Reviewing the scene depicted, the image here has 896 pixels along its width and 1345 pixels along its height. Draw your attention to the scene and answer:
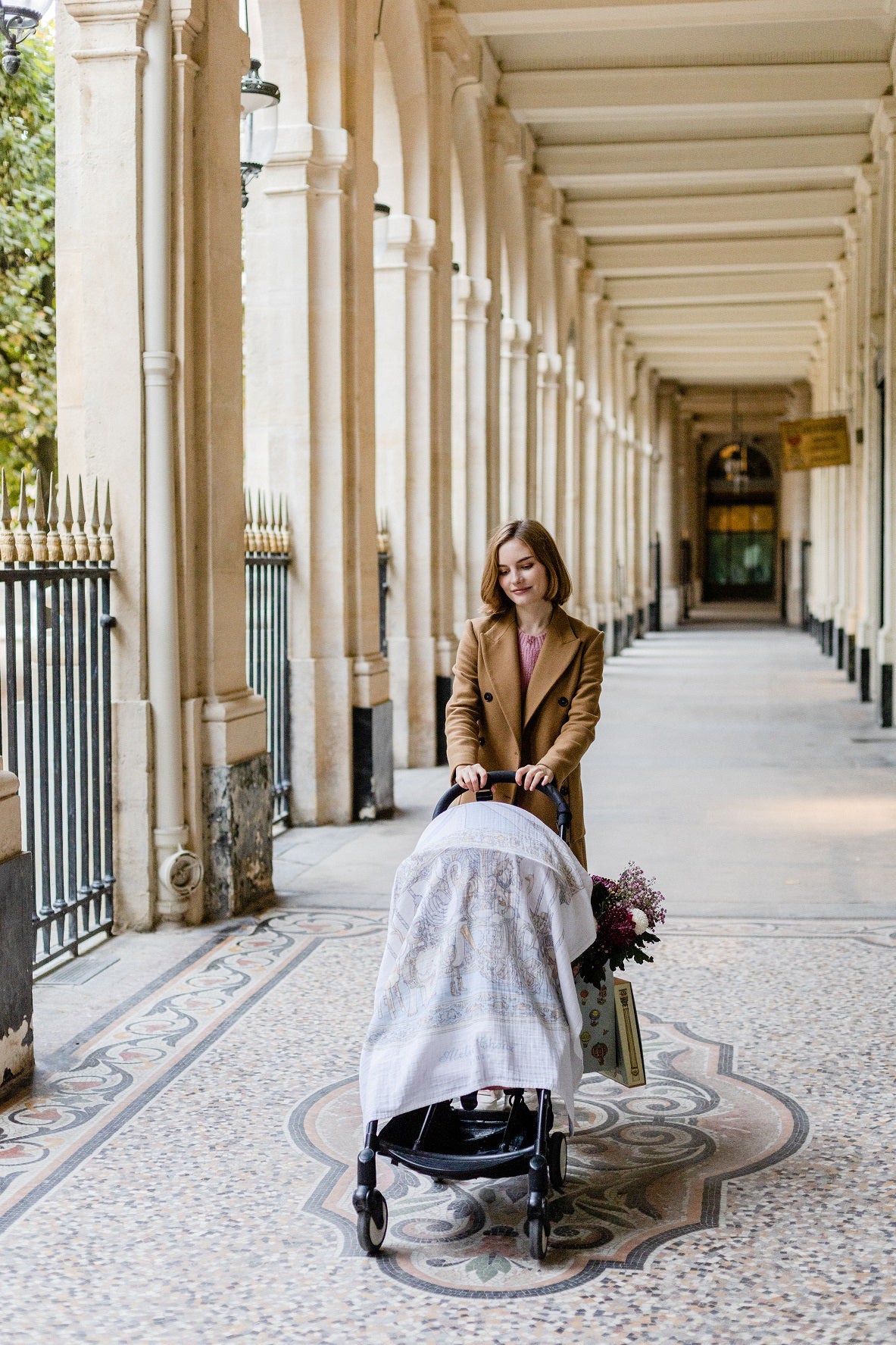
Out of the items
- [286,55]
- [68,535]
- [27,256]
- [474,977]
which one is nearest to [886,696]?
[286,55]

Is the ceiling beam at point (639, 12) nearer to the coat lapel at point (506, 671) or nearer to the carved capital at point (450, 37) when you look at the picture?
the carved capital at point (450, 37)

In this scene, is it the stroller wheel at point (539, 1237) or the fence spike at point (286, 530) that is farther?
the fence spike at point (286, 530)

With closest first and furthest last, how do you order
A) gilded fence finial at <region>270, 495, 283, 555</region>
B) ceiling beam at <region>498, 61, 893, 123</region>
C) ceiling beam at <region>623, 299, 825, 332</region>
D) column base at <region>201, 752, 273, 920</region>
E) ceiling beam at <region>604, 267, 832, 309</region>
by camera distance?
column base at <region>201, 752, 273, 920</region> → gilded fence finial at <region>270, 495, 283, 555</region> → ceiling beam at <region>498, 61, 893, 123</region> → ceiling beam at <region>604, 267, 832, 309</region> → ceiling beam at <region>623, 299, 825, 332</region>

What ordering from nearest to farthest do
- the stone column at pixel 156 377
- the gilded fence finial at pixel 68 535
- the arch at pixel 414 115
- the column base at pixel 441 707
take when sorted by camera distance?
the gilded fence finial at pixel 68 535 → the stone column at pixel 156 377 → the arch at pixel 414 115 → the column base at pixel 441 707

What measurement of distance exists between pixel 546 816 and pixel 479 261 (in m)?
11.3

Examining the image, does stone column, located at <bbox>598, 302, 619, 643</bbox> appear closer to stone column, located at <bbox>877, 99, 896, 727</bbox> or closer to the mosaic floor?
stone column, located at <bbox>877, 99, 896, 727</bbox>

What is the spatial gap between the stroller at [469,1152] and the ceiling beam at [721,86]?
42.6ft

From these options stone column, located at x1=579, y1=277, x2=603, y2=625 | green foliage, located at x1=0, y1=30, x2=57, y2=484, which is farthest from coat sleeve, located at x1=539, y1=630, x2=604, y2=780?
stone column, located at x1=579, y1=277, x2=603, y2=625

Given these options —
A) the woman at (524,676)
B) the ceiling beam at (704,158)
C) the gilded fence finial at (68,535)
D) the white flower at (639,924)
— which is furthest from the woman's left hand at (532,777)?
the ceiling beam at (704,158)

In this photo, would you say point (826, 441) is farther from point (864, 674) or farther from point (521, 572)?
point (521, 572)

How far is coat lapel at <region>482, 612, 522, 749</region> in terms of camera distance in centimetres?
423

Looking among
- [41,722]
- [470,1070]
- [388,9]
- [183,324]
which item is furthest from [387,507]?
[470,1070]

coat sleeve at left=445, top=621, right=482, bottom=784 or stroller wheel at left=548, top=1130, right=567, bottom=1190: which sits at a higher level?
coat sleeve at left=445, top=621, right=482, bottom=784

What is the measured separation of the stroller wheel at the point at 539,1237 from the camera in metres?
3.42
